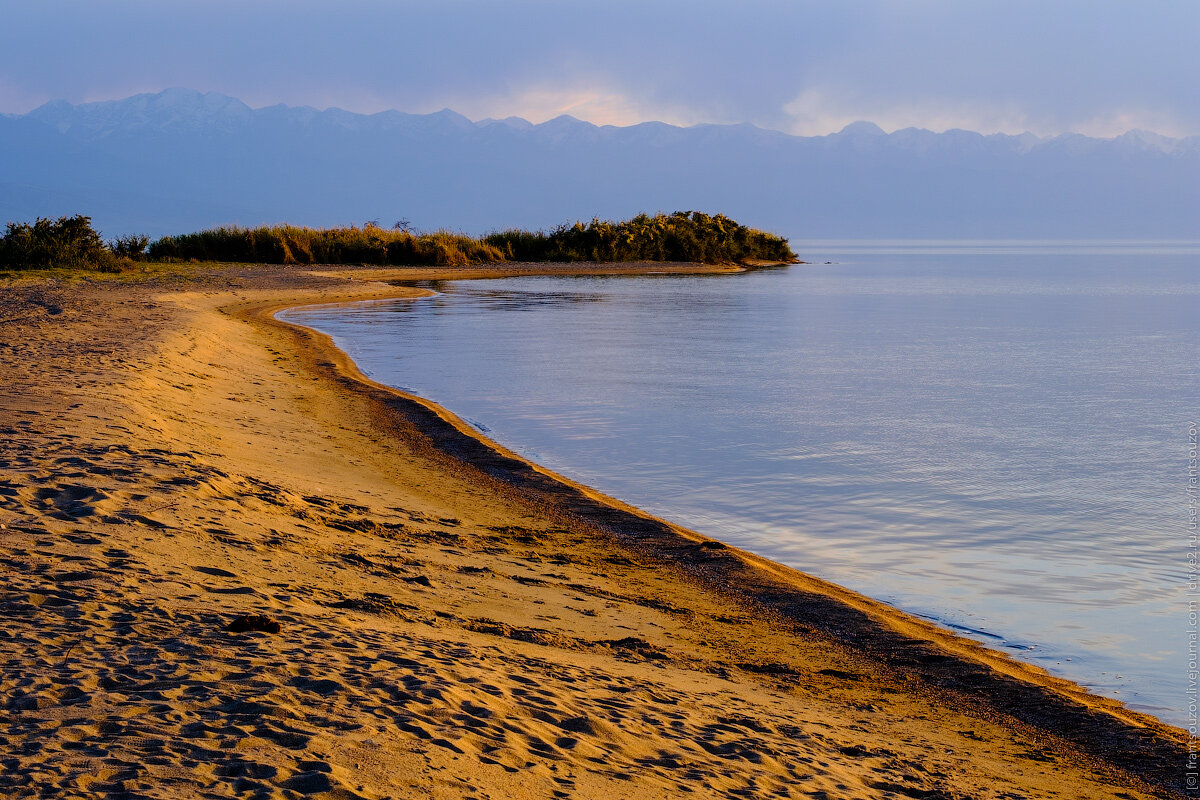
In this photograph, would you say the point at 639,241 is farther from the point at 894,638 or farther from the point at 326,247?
the point at 894,638

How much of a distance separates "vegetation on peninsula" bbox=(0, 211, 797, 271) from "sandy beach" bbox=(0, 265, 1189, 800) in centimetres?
2257

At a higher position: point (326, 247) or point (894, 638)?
point (326, 247)

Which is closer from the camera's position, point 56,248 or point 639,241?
point 56,248

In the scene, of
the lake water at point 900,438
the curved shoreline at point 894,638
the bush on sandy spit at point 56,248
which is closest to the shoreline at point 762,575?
the curved shoreline at point 894,638

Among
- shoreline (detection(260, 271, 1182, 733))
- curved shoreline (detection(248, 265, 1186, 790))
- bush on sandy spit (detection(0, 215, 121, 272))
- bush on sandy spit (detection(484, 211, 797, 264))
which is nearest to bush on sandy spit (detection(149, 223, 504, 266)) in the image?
bush on sandy spit (detection(484, 211, 797, 264))

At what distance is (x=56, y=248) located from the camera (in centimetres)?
2853

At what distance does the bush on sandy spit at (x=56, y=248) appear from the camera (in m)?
28.0

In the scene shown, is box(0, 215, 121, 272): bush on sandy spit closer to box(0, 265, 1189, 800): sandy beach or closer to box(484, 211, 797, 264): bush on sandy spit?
box(0, 265, 1189, 800): sandy beach

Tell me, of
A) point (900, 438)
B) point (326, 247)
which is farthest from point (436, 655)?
point (326, 247)

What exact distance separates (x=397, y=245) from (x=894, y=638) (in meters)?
42.0

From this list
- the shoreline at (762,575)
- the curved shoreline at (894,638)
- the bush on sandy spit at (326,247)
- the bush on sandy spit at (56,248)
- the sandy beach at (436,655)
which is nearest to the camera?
the sandy beach at (436,655)

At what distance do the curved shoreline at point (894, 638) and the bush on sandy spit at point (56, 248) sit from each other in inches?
910

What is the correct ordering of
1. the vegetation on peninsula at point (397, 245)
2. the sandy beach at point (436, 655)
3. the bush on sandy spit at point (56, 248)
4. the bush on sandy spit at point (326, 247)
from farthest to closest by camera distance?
the bush on sandy spit at point (326, 247) → the vegetation on peninsula at point (397, 245) → the bush on sandy spit at point (56, 248) → the sandy beach at point (436, 655)

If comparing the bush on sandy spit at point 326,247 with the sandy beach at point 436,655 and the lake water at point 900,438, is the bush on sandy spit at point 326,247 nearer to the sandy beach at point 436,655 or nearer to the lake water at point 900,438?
the lake water at point 900,438
